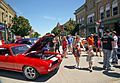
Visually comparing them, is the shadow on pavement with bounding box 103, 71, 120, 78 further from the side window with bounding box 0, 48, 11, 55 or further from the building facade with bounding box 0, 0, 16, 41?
the building facade with bounding box 0, 0, 16, 41

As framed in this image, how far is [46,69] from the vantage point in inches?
252

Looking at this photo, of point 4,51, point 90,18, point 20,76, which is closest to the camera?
point 20,76

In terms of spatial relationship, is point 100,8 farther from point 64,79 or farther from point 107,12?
point 64,79

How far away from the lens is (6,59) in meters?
7.29

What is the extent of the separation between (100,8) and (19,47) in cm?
2638

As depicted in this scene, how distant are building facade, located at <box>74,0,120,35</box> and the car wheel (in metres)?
16.2

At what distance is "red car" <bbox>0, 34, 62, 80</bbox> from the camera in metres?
6.50

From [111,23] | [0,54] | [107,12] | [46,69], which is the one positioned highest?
[107,12]

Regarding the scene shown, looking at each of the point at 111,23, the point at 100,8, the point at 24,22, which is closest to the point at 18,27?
the point at 24,22

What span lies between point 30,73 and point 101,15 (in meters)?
26.6

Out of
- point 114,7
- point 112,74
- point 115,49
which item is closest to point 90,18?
point 114,7

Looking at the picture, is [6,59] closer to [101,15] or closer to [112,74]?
[112,74]

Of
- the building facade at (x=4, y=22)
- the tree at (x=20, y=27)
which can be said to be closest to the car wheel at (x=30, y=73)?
the building facade at (x=4, y=22)

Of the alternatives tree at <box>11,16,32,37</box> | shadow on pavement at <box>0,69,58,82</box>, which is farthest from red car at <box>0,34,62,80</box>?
tree at <box>11,16,32,37</box>
